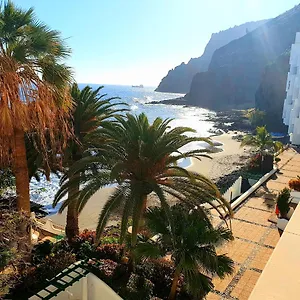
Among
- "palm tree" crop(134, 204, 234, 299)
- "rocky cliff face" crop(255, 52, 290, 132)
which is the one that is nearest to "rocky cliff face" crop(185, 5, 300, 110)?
"rocky cliff face" crop(255, 52, 290, 132)

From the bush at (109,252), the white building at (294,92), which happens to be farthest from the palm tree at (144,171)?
the white building at (294,92)

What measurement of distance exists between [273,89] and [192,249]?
7539cm

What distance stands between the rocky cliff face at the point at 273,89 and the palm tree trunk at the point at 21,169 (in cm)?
6466

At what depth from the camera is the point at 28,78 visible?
7.12m

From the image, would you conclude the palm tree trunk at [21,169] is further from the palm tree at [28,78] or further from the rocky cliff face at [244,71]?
the rocky cliff face at [244,71]

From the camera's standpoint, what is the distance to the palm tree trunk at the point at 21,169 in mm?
8976

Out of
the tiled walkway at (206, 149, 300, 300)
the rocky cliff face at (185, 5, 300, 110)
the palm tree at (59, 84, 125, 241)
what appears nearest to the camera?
the tiled walkway at (206, 149, 300, 300)

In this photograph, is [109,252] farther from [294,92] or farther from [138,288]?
[294,92]

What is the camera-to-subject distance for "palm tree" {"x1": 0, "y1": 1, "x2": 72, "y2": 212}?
6714mm

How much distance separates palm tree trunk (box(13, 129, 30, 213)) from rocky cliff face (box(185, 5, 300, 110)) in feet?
420

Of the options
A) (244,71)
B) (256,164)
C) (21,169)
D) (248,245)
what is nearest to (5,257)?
(21,169)

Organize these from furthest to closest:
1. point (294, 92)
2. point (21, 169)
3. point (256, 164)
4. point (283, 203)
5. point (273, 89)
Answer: point (273, 89), point (294, 92), point (256, 164), point (283, 203), point (21, 169)

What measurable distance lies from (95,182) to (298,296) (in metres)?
6.91

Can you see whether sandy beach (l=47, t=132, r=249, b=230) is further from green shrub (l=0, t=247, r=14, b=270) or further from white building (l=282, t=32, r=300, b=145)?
green shrub (l=0, t=247, r=14, b=270)
